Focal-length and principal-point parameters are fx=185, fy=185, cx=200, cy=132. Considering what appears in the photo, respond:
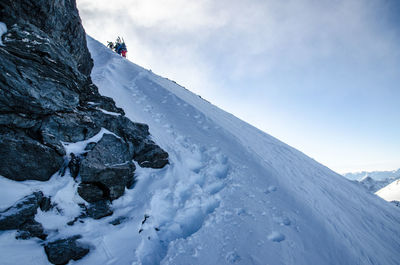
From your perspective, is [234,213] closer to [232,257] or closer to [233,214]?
[233,214]

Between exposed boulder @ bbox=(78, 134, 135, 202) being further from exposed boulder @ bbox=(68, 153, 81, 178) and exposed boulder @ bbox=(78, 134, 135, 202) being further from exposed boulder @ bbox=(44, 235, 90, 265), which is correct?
exposed boulder @ bbox=(44, 235, 90, 265)

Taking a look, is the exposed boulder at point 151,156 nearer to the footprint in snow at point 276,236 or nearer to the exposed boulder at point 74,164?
the exposed boulder at point 74,164

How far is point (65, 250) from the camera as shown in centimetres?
388

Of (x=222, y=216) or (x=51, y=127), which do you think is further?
(x=222, y=216)

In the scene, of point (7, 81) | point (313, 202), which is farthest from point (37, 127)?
point (313, 202)

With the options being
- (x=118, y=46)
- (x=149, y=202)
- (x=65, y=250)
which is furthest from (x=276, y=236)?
(x=118, y=46)

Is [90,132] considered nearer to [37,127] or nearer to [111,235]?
[37,127]

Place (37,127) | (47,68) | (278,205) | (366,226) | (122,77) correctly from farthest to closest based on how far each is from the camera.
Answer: (122,77)
(366,226)
(278,205)
(47,68)
(37,127)

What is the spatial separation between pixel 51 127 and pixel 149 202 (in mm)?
3455

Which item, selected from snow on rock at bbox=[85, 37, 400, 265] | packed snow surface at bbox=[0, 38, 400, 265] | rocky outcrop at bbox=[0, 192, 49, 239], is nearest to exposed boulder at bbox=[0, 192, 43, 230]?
rocky outcrop at bbox=[0, 192, 49, 239]

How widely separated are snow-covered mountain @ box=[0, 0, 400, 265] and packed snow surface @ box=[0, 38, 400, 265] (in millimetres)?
28

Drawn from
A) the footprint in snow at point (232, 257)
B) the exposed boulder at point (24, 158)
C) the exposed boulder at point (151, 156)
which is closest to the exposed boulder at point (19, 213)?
the exposed boulder at point (24, 158)

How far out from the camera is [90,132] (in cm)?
593

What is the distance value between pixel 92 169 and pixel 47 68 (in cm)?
339
